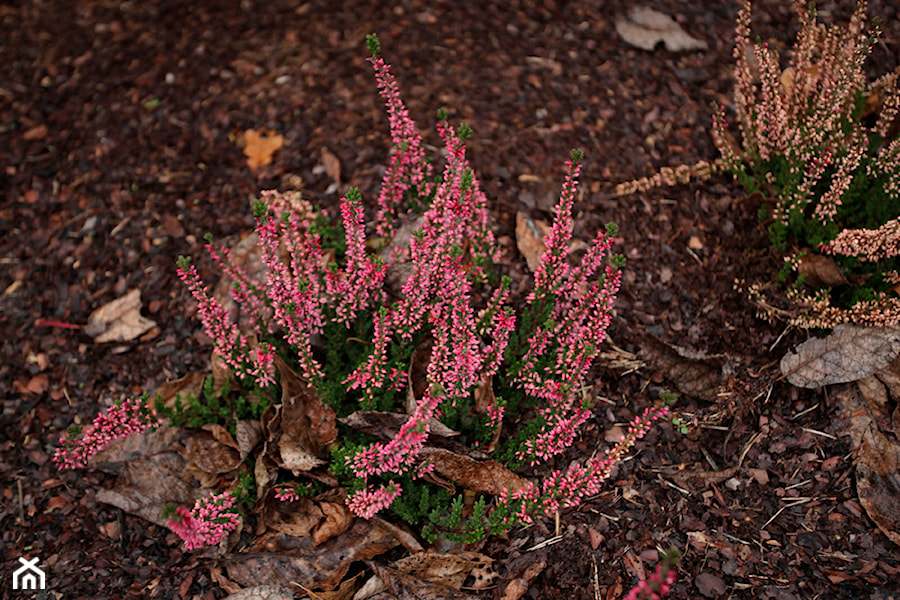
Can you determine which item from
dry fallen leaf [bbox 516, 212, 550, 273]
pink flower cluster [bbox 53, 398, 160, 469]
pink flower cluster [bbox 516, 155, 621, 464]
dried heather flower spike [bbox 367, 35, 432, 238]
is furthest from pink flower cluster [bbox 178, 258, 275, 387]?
dry fallen leaf [bbox 516, 212, 550, 273]

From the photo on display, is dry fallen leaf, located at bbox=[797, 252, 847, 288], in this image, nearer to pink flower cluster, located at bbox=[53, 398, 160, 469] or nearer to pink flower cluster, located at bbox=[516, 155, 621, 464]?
pink flower cluster, located at bbox=[516, 155, 621, 464]

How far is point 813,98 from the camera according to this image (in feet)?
13.1

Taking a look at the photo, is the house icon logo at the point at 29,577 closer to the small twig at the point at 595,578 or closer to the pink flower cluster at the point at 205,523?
the pink flower cluster at the point at 205,523

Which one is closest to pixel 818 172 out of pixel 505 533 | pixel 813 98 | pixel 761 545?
pixel 813 98

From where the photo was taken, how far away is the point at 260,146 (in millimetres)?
4977

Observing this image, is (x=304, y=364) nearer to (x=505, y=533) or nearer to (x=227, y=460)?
(x=227, y=460)

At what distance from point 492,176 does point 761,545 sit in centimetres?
243

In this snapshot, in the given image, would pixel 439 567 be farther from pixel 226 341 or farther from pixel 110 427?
pixel 110 427

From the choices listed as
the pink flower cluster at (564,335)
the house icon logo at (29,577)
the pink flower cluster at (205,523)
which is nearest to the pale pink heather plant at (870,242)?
the pink flower cluster at (564,335)

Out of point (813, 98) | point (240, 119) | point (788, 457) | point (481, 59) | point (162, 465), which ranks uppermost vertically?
point (813, 98)

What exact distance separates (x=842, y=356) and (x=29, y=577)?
12.7ft

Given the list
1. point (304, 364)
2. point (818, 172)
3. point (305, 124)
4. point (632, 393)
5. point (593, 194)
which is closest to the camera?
point (304, 364)

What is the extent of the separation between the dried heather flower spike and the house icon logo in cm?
223

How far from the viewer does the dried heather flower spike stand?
3.22 metres
